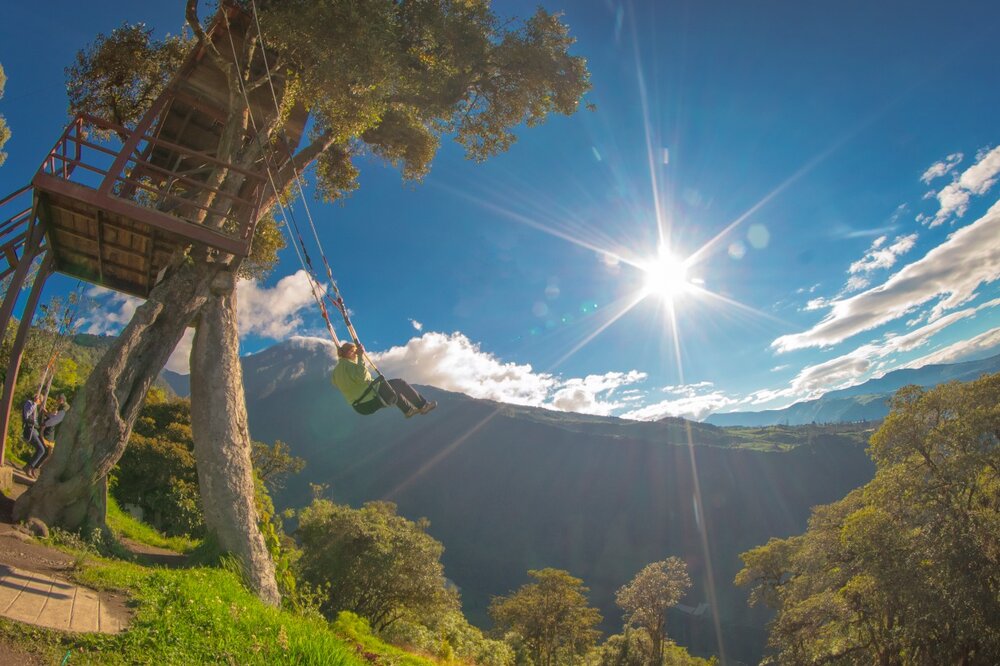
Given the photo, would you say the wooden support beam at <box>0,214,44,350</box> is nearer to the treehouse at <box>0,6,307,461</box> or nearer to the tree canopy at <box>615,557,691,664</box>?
the treehouse at <box>0,6,307,461</box>

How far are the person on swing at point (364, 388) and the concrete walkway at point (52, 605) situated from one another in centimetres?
466

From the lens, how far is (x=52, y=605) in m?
4.12

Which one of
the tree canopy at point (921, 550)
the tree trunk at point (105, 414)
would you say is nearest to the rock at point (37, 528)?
the tree trunk at point (105, 414)

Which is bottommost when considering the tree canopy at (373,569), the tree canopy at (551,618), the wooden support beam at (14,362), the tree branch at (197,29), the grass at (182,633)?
the tree canopy at (551,618)

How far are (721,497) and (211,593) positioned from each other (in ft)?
685

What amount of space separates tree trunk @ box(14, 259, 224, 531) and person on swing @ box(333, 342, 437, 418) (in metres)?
3.03

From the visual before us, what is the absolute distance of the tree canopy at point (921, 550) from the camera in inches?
523

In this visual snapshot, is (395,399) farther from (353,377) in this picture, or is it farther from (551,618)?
(551,618)

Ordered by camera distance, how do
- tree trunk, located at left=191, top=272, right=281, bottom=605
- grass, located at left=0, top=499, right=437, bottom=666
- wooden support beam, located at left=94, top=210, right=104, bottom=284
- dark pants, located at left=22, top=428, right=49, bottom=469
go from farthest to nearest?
dark pants, located at left=22, top=428, right=49, bottom=469 < wooden support beam, located at left=94, top=210, right=104, bottom=284 < tree trunk, located at left=191, top=272, right=281, bottom=605 < grass, located at left=0, top=499, right=437, bottom=666

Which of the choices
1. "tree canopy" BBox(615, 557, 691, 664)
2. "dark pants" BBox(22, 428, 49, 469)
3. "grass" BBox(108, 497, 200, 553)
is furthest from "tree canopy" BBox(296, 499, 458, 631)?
"tree canopy" BBox(615, 557, 691, 664)

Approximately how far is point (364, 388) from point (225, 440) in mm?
2569

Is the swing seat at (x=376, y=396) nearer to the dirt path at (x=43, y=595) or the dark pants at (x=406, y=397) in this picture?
the dark pants at (x=406, y=397)

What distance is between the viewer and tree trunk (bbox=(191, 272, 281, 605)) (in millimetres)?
7586

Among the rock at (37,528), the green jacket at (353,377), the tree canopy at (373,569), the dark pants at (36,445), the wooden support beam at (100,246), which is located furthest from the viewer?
the tree canopy at (373,569)
